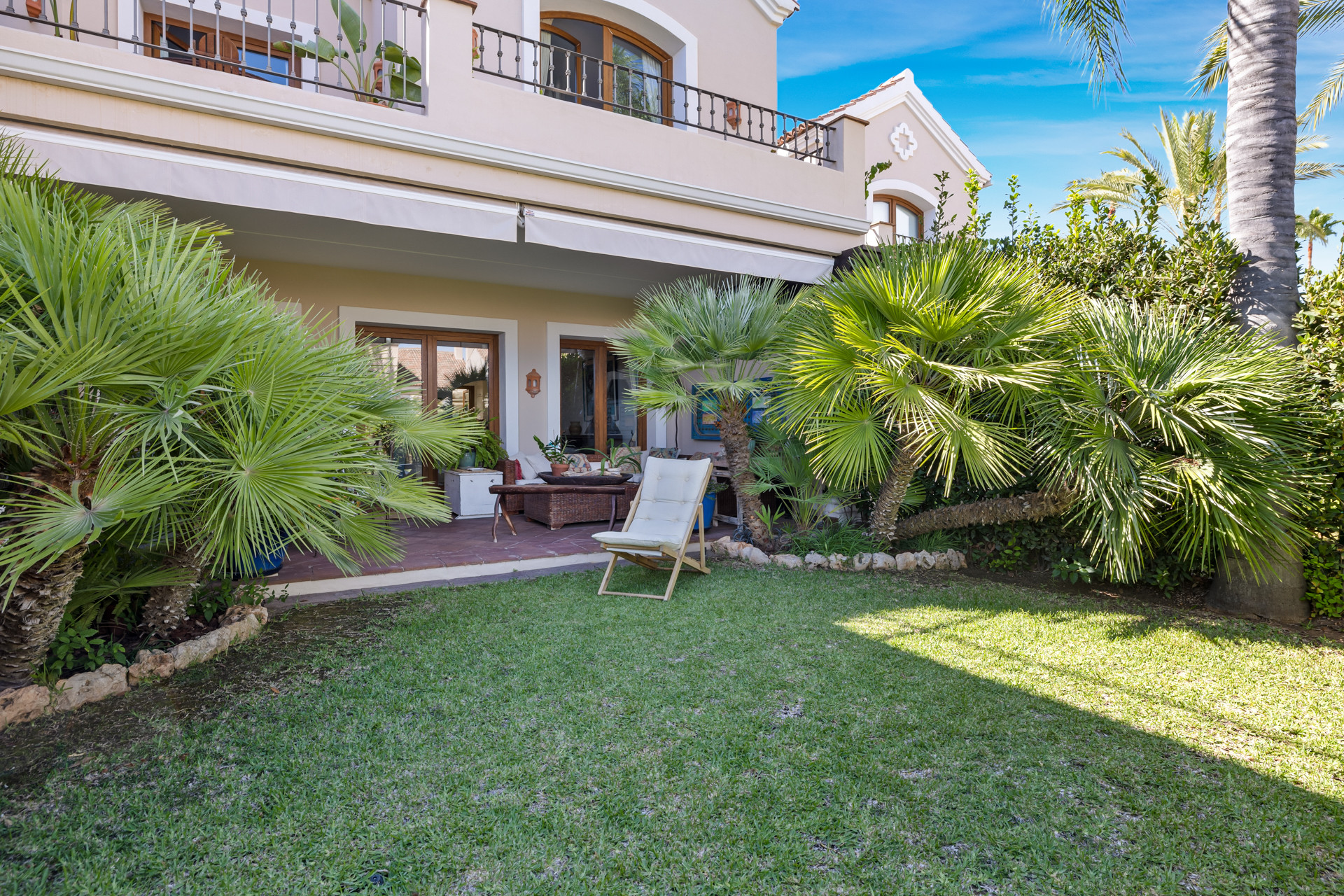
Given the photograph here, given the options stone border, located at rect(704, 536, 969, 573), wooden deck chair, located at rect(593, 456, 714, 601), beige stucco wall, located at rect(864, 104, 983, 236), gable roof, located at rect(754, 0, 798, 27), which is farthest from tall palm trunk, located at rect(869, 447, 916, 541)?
beige stucco wall, located at rect(864, 104, 983, 236)

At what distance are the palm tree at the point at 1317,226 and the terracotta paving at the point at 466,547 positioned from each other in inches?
890

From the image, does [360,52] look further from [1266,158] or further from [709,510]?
[1266,158]

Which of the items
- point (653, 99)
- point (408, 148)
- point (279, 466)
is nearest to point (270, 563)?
point (279, 466)

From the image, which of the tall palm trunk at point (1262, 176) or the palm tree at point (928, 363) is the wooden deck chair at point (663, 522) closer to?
the palm tree at point (928, 363)

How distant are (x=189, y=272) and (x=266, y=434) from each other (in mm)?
885

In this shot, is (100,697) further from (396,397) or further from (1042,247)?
(1042,247)

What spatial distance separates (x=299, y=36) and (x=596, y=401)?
5.81m

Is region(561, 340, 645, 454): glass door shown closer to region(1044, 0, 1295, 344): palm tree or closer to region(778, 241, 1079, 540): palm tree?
region(778, 241, 1079, 540): palm tree

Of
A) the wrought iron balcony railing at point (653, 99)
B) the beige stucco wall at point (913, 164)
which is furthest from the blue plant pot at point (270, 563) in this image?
the beige stucco wall at point (913, 164)

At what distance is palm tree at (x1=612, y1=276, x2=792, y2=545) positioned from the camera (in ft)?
19.8

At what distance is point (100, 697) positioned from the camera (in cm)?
324

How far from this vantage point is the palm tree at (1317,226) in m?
19.9

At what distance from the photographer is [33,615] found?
9.61ft

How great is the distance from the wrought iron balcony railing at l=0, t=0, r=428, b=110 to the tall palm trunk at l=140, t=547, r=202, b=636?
437 cm
